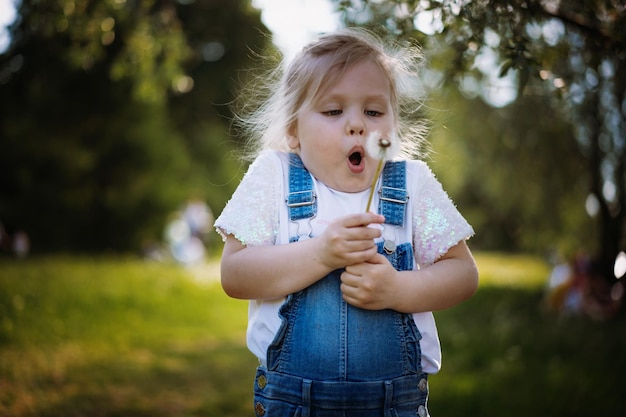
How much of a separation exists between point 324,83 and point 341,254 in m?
0.54

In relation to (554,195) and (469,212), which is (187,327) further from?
(469,212)

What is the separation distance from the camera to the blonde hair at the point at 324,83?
1938 millimetres

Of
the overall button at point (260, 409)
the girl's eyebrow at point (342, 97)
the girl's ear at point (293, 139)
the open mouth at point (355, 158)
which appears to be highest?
the girl's eyebrow at point (342, 97)

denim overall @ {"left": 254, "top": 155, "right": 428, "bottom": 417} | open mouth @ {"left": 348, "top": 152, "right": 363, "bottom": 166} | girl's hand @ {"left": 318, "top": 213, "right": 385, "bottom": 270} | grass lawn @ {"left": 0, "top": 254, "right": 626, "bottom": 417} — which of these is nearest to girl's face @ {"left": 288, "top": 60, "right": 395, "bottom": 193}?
open mouth @ {"left": 348, "top": 152, "right": 363, "bottom": 166}

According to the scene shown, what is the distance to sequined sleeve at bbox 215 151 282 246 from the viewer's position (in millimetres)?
1865

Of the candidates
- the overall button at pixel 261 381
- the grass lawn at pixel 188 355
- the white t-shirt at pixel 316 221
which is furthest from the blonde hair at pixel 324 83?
the grass lawn at pixel 188 355

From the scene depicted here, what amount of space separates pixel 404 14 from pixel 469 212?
82.8 feet


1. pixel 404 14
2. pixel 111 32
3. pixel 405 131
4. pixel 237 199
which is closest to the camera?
pixel 237 199

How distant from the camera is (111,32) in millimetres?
4438

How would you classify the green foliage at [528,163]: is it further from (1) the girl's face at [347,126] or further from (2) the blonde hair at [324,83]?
(1) the girl's face at [347,126]

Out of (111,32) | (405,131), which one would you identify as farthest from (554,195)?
(405,131)

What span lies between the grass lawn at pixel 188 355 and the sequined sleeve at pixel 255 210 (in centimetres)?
317

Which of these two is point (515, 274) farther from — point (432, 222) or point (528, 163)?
point (432, 222)

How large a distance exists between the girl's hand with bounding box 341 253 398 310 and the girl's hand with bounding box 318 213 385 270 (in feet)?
0.10
